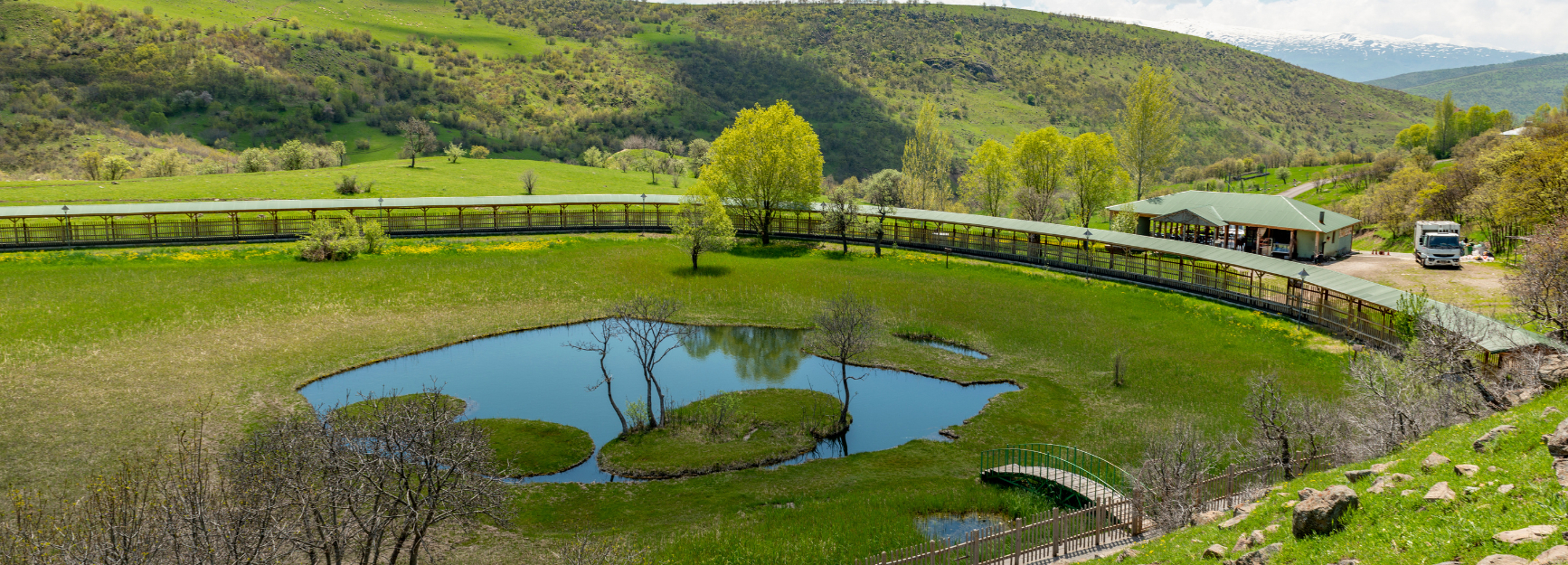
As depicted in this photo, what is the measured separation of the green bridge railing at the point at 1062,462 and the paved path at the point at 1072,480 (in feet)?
0.64

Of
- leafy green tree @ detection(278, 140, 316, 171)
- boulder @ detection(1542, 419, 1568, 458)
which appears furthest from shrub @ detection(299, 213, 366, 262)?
boulder @ detection(1542, 419, 1568, 458)

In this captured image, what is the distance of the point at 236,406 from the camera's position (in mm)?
25922

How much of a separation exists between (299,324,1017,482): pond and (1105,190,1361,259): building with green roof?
115 feet

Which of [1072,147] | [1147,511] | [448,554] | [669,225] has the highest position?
[1072,147]

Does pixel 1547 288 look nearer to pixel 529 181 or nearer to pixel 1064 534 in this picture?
pixel 1064 534

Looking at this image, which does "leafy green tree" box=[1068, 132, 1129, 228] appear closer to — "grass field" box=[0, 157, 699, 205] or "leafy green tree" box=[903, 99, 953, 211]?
"leafy green tree" box=[903, 99, 953, 211]

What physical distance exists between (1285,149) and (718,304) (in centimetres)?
16434

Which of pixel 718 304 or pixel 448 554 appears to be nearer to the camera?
pixel 448 554

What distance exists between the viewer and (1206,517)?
1540cm

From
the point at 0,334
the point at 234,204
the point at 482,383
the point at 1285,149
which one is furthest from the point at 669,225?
the point at 1285,149

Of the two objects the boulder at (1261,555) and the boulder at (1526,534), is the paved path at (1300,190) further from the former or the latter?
the boulder at (1526,534)

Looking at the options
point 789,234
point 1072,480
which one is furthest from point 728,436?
point 789,234

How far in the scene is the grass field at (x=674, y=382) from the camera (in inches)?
797

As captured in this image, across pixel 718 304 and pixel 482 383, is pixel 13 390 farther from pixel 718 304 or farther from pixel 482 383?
pixel 718 304
